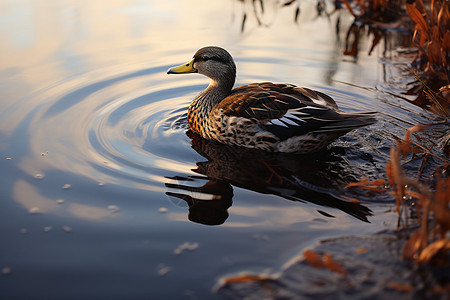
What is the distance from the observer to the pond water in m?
3.47

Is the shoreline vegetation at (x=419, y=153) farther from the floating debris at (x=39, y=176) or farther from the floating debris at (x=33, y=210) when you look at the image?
the floating debris at (x=39, y=176)

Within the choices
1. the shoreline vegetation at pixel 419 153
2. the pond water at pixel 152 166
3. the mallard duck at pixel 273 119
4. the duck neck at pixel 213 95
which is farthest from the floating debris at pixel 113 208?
the duck neck at pixel 213 95

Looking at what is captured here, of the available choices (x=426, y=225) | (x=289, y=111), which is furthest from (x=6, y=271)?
(x=289, y=111)

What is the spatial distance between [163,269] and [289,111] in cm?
234

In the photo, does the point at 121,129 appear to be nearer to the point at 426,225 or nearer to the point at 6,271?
the point at 6,271

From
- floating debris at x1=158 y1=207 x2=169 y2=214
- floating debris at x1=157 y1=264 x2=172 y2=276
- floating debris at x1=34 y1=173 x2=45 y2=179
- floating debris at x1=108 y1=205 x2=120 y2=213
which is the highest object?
floating debris at x1=34 y1=173 x2=45 y2=179

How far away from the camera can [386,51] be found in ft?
26.3

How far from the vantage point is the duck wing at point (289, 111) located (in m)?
4.83

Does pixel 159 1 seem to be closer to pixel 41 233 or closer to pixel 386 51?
pixel 386 51

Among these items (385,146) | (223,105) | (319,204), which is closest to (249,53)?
(223,105)

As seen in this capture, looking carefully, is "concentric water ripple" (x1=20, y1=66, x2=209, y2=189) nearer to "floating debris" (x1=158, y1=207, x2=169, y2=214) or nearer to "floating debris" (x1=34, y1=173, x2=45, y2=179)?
Answer: "floating debris" (x1=34, y1=173, x2=45, y2=179)

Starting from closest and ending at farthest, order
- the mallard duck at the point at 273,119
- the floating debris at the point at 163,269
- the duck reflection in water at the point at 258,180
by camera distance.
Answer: the floating debris at the point at 163,269, the duck reflection in water at the point at 258,180, the mallard duck at the point at 273,119

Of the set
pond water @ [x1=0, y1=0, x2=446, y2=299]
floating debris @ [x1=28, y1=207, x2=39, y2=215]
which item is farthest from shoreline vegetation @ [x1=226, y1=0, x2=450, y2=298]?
floating debris @ [x1=28, y1=207, x2=39, y2=215]

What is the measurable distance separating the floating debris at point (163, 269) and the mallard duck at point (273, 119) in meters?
2.14
